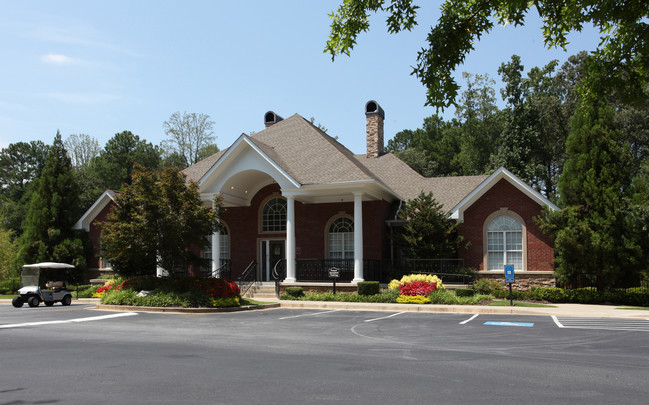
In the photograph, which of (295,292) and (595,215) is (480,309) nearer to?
(595,215)

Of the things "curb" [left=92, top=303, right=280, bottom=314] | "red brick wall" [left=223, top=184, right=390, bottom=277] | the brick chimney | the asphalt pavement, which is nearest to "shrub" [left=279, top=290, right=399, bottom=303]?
the asphalt pavement

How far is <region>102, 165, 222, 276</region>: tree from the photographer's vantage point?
63.6 feet

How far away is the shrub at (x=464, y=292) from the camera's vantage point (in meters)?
22.4

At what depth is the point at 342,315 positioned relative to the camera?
1739 cm

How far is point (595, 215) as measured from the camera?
863 inches

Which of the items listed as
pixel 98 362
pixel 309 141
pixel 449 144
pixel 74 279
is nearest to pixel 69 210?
pixel 74 279

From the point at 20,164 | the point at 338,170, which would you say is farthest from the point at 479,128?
the point at 20,164

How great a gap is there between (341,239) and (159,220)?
1031 centimetres

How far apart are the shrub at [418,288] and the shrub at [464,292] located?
1.09m

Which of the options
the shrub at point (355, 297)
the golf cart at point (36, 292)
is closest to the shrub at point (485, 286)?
the shrub at point (355, 297)

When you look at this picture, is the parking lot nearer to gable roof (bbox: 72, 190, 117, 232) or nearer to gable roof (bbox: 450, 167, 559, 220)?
gable roof (bbox: 450, 167, 559, 220)

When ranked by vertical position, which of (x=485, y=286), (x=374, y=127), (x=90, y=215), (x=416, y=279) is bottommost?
(x=485, y=286)

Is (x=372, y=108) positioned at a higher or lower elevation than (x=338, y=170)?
higher

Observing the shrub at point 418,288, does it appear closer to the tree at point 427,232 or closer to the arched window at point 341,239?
the tree at point 427,232
